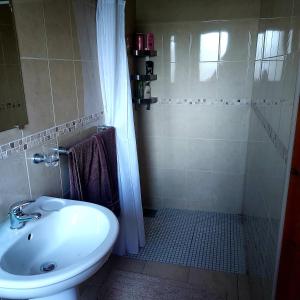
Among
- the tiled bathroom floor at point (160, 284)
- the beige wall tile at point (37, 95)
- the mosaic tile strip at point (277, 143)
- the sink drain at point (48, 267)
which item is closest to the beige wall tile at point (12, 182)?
the beige wall tile at point (37, 95)

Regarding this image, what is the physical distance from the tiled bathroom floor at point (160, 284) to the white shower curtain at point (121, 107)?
0.72 ft

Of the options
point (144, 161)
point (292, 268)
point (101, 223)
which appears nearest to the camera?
point (292, 268)

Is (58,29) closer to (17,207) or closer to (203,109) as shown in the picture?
(17,207)

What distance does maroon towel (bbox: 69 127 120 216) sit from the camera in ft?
5.26

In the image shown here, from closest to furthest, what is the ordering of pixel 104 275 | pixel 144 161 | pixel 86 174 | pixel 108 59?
pixel 86 174 < pixel 108 59 < pixel 104 275 < pixel 144 161

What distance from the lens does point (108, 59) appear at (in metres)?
1.89

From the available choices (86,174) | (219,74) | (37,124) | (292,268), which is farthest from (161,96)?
(292,268)

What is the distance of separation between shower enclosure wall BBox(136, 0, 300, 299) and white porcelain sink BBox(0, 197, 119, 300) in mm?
1196

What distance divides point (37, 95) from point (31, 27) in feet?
1.02

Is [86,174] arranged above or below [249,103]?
below

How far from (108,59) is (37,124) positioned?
0.75 m

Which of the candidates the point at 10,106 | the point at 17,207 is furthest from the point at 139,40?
the point at 17,207

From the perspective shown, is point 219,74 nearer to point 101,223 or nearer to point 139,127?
point 139,127

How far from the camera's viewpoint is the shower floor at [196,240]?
2.21m
